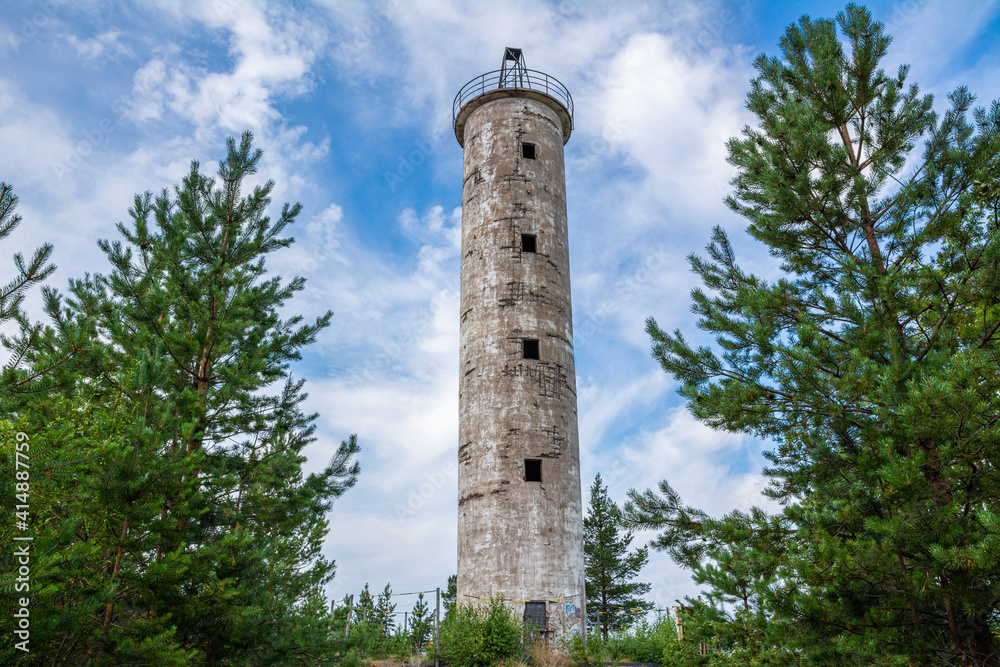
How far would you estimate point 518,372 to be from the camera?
16.2m

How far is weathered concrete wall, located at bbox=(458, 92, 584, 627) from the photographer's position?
14711 mm

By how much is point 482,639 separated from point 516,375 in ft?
19.5

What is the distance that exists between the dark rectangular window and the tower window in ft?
8.55

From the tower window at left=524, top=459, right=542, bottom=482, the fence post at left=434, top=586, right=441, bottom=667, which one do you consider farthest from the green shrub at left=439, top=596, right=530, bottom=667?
the tower window at left=524, top=459, right=542, bottom=482

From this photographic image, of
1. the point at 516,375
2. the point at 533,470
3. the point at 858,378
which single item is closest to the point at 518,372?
the point at 516,375

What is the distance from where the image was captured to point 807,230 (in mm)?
9641

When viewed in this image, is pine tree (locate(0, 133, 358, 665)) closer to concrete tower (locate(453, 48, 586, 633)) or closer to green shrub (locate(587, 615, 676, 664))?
concrete tower (locate(453, 48, 586, 633))

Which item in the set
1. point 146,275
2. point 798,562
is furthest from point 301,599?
point 798,562

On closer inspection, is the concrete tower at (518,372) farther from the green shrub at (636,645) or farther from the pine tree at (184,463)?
the pine tree at (184,463)

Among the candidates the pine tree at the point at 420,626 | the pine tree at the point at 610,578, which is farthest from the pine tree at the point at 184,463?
the pine tree at the point at 610,578

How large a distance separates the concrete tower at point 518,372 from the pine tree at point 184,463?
400cm

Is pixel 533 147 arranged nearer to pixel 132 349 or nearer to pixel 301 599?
pixel 132 349

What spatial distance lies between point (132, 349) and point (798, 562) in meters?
9.36

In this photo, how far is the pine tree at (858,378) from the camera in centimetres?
650
